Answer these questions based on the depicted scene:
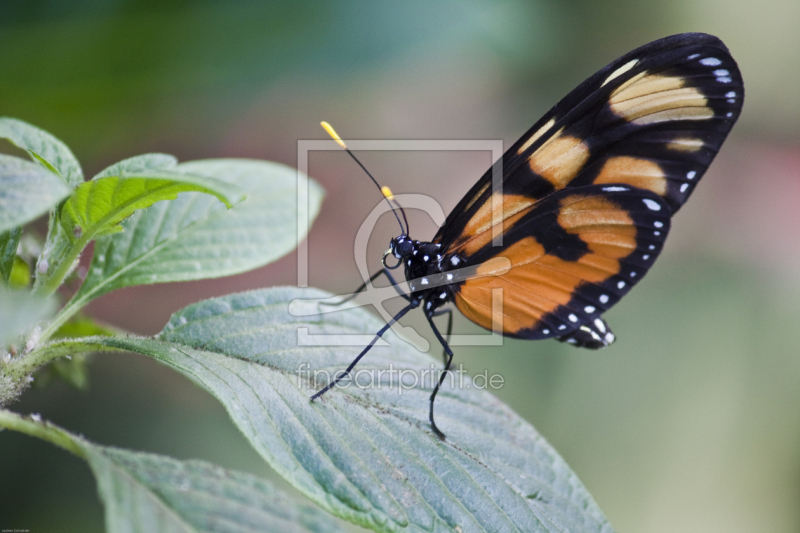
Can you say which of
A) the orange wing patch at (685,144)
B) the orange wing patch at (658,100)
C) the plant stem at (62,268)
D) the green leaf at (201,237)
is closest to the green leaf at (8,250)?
the plant stem at (62,268)

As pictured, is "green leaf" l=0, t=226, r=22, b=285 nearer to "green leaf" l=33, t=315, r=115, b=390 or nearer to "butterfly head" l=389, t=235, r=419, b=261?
"green leaf" l=33, t=315, r=115, b=390

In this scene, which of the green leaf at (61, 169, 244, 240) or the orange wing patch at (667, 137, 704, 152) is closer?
the green leaf at (61, 169, 244, 240)

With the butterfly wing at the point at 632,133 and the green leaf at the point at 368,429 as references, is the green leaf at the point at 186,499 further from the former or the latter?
the butterfly wing at the point at 632,133

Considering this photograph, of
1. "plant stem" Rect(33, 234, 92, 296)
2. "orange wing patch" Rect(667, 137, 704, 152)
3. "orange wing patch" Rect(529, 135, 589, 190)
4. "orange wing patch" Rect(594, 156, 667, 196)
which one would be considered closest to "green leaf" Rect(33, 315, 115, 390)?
"plant stem" Rect(33, 234, 92, 296)

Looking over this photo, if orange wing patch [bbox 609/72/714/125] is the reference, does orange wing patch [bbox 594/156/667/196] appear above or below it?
below

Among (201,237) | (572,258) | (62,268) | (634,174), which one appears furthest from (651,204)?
(62,268)

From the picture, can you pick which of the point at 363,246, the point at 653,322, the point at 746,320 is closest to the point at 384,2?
the point at 363,246

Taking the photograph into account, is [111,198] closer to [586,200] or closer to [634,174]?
[586,200]

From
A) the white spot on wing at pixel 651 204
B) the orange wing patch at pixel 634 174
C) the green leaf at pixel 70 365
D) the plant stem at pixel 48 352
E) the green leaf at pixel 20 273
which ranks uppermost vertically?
the orange wing patch at pixel 634 174
